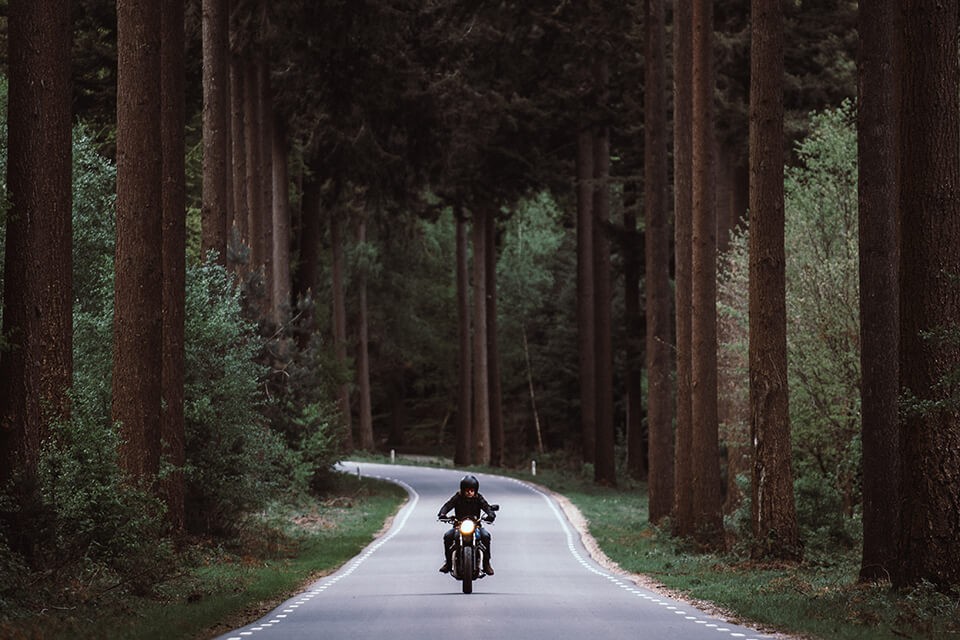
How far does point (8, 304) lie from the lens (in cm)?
1730

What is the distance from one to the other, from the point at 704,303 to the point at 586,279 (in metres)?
26.6

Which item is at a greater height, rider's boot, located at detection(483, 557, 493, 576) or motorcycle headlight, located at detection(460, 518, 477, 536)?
motorcycle headlight, located at detection(460, 518, 477, 536)

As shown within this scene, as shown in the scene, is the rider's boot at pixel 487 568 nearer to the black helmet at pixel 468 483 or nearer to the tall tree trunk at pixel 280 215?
the black helmet at pixel 468 483

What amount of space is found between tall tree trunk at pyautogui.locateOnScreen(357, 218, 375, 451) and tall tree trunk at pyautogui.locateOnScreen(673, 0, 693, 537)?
4852cm

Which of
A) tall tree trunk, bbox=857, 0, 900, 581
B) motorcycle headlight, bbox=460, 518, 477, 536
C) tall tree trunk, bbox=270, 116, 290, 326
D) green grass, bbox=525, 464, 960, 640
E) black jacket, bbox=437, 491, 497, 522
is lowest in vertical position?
green grass, bbox=525, 464, 960, 640

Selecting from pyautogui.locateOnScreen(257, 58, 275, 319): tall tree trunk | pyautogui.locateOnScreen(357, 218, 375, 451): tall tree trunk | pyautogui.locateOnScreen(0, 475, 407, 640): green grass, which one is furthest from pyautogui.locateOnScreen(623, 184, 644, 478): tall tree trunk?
pyautogui.locateOnScreen(357, 218, 375, 451): tall tree trunk

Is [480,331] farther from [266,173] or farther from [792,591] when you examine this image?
[792,591]

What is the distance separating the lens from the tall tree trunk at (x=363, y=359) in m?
81.2

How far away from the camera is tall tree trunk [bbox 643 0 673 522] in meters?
37.0

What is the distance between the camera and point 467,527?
21344 mm

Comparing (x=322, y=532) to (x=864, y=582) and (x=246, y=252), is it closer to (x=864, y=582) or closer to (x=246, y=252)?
(x=246, y=252)

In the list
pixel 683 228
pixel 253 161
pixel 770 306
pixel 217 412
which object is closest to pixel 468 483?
pixel 770 306

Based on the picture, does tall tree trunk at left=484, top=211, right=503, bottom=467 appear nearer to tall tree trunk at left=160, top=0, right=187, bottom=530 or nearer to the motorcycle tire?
tall tree trunk at left=160, top=0, right=187, bottom=530

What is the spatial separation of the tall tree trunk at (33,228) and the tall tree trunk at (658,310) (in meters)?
20.9
